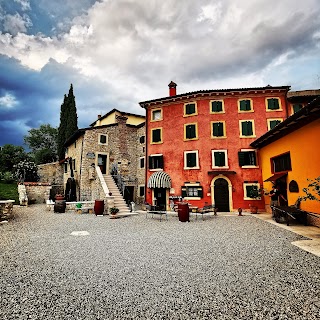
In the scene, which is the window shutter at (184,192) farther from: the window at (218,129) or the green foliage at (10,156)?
the green foliage at (10,156)

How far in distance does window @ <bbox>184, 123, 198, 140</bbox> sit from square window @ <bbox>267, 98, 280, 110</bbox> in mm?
7161

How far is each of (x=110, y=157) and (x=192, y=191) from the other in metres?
10.1

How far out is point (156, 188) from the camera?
20078 mm

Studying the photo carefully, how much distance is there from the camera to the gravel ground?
3404mm

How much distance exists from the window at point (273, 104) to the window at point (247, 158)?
460 centimetres

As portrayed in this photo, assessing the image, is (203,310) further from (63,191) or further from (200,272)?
(63,191)

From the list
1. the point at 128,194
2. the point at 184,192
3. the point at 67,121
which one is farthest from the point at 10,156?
the point at 184,192

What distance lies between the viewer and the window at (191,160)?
61.8 ft

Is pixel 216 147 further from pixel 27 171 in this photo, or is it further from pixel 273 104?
pixel 27 171

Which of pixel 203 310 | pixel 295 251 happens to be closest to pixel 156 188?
pixel 295 251

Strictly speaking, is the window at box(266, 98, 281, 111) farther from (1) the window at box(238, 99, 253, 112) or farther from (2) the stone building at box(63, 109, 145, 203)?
(2) the stone building at box(63, 109, 145, 203)

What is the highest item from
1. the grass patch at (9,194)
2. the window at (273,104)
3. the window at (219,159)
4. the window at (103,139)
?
the window at (273,104)

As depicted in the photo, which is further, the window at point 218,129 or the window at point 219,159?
the window at point 218,129

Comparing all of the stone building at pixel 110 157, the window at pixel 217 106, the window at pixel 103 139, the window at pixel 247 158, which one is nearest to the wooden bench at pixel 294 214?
the window at pixel 247 158
